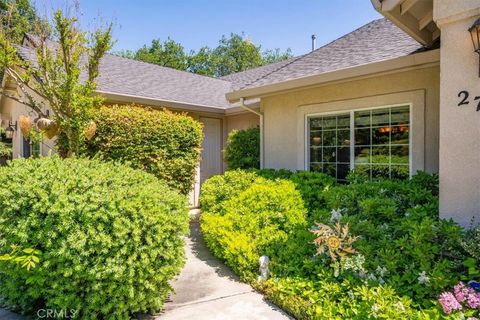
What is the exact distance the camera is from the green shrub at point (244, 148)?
9.31 m

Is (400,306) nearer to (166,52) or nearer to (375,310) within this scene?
(375,310)

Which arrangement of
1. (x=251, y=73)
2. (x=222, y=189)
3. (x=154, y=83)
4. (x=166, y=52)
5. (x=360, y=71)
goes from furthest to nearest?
1. (x=166, y=52)
2. (x=251, y=73)
3. (x=154, y=83)
4. (x=222, y=189)
5. (x=360, y=71)

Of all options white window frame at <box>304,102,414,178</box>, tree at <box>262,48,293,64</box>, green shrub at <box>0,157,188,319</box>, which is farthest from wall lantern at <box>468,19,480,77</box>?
tree at <box>262,48,293,64</box>

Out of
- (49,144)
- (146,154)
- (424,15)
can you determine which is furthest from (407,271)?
(49,144)

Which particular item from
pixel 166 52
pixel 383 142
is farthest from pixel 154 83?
pixel 166 52

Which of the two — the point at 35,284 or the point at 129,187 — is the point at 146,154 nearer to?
the point at 129,187

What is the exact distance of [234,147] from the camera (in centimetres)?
941

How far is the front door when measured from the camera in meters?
11.5

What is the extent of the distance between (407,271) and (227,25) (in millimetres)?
24726

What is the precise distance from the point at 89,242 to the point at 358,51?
6937 millimetres

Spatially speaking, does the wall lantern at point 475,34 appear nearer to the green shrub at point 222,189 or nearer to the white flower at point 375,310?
the white flower at point 375,310

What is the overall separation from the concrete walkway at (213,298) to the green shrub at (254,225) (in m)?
0.26

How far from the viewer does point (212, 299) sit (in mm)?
4277

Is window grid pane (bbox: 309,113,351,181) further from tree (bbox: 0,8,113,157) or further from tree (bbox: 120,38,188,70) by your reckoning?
tree (bbox: 120,38,188,70)
